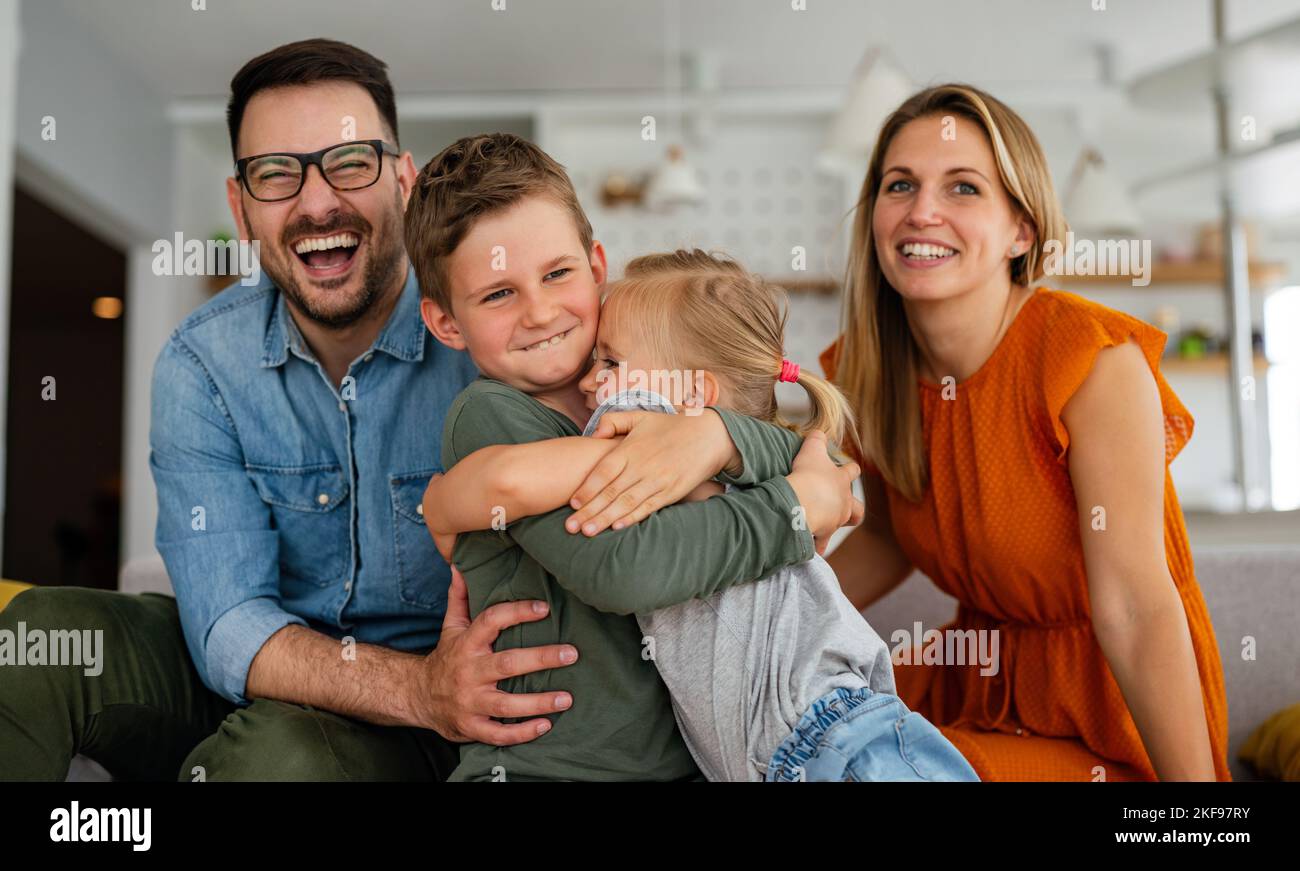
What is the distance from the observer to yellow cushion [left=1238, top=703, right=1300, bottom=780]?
1.33 meters

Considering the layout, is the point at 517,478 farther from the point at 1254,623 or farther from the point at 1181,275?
the point at 1181,275

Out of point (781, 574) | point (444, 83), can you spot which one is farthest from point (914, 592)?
point (444, 83)

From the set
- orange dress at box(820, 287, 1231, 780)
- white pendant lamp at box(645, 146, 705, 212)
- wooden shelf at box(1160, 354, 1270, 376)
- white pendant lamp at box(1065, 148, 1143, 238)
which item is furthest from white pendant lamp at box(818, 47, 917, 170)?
wooden shelf at box(1160, 354, 1270, 376)

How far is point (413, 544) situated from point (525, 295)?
0.38m

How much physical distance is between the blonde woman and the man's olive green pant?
64 centimetres

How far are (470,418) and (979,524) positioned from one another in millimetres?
611

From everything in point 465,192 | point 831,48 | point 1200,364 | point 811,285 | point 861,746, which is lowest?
point 861,746

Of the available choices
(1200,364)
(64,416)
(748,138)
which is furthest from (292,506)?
(64,416)

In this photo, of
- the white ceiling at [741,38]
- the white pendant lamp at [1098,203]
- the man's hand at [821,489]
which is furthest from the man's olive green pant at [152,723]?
the white pendant lamp at [1098,203]

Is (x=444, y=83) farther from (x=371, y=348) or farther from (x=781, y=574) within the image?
(x=781, y=574)

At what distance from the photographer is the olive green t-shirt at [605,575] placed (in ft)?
2.98

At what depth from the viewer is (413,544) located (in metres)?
1.26

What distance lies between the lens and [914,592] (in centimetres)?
158
